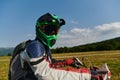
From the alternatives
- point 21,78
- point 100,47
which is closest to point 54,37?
point 21,78

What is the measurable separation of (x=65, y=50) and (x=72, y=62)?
307ft

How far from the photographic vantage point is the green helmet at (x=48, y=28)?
4863 mm

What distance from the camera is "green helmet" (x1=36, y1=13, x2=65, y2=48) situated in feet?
16.0

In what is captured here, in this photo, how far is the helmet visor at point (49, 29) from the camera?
4.89 m

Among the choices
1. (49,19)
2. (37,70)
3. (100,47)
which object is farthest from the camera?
(100,47)

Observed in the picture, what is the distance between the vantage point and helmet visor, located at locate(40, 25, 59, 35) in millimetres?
4892

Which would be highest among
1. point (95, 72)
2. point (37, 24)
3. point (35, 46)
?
point (37, 24)

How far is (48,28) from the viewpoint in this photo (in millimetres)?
4895

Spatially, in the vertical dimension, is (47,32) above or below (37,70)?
above

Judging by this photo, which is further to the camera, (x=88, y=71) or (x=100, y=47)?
(x=100, y=47)

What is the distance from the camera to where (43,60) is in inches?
176

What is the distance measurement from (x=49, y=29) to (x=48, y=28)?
0.02 metres

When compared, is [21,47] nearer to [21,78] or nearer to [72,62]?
[21,78]

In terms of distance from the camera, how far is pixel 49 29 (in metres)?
4.91
